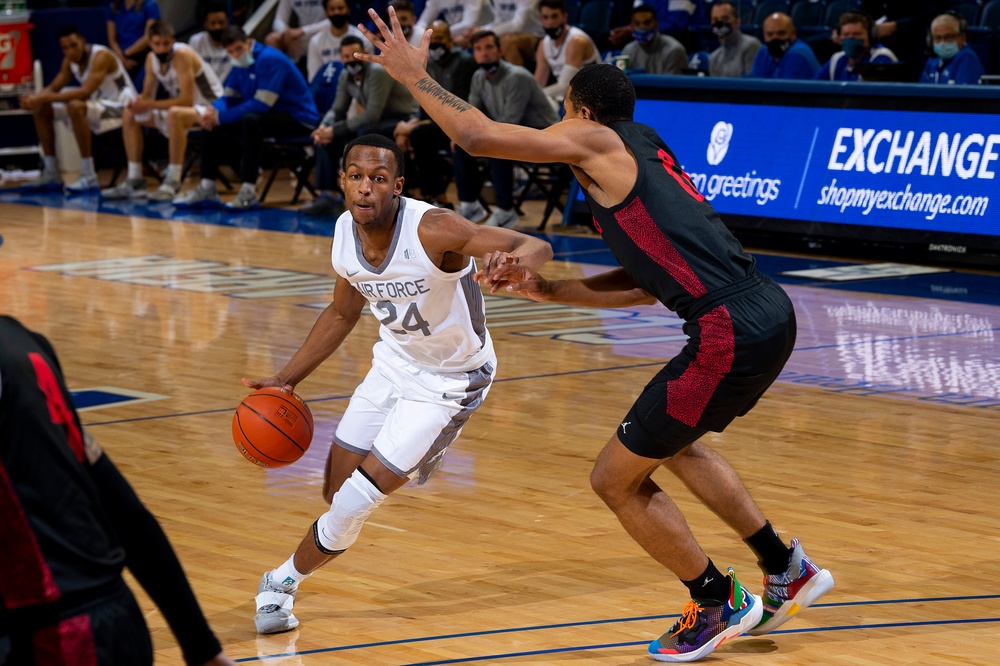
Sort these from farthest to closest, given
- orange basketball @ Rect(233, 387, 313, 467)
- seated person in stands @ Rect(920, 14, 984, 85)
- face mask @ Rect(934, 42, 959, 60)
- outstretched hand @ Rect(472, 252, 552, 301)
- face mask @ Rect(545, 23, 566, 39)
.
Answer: face mask @ Rect(545, 23, 566, 39)
face mask @ Rect(934, 42, 959, 60)
seated person in stands @ Rect(920, 14, 984, 85)
orange basketball @ Rect(233, 387, 313, 467)
outstretched hand @ Rect(472, 252, 552, 301)

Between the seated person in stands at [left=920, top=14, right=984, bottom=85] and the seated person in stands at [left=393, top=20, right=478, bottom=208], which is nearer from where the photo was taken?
the seated person in stands at [left=920, top=14, right=984, bottom=85]

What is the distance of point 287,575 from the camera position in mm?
4953

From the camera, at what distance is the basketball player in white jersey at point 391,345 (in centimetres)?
488

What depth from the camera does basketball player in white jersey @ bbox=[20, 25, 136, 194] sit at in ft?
60.4

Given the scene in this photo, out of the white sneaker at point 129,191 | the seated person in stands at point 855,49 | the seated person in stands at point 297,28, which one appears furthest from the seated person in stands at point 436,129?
the white sneaker at point 129,191

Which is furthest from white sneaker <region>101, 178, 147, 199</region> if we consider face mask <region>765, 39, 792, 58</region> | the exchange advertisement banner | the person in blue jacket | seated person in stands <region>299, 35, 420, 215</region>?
face mask <region>765, 39, 792, 58</region>

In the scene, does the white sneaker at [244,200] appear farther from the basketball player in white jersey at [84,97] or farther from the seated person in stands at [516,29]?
the seated person in stands at [516,29]

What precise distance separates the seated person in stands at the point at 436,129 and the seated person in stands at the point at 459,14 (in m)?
1.47

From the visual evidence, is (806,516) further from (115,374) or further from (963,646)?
(115,374)

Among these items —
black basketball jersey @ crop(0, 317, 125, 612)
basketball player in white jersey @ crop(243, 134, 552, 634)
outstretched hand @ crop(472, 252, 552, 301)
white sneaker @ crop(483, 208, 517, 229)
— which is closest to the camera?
black basketball jersey @ crop(0, 317, 125, 612)

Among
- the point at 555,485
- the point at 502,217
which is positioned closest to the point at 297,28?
the point at 502,217

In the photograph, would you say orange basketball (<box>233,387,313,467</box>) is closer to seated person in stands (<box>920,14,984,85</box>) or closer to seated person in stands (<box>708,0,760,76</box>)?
seated person in stands (<box>920,14,984,85</box>)

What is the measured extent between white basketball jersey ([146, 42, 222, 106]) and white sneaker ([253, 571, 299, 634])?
1356cm

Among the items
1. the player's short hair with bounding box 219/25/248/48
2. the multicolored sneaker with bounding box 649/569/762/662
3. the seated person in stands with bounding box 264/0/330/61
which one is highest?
the multicolored sneaker with bounding box 649/569/762/662
